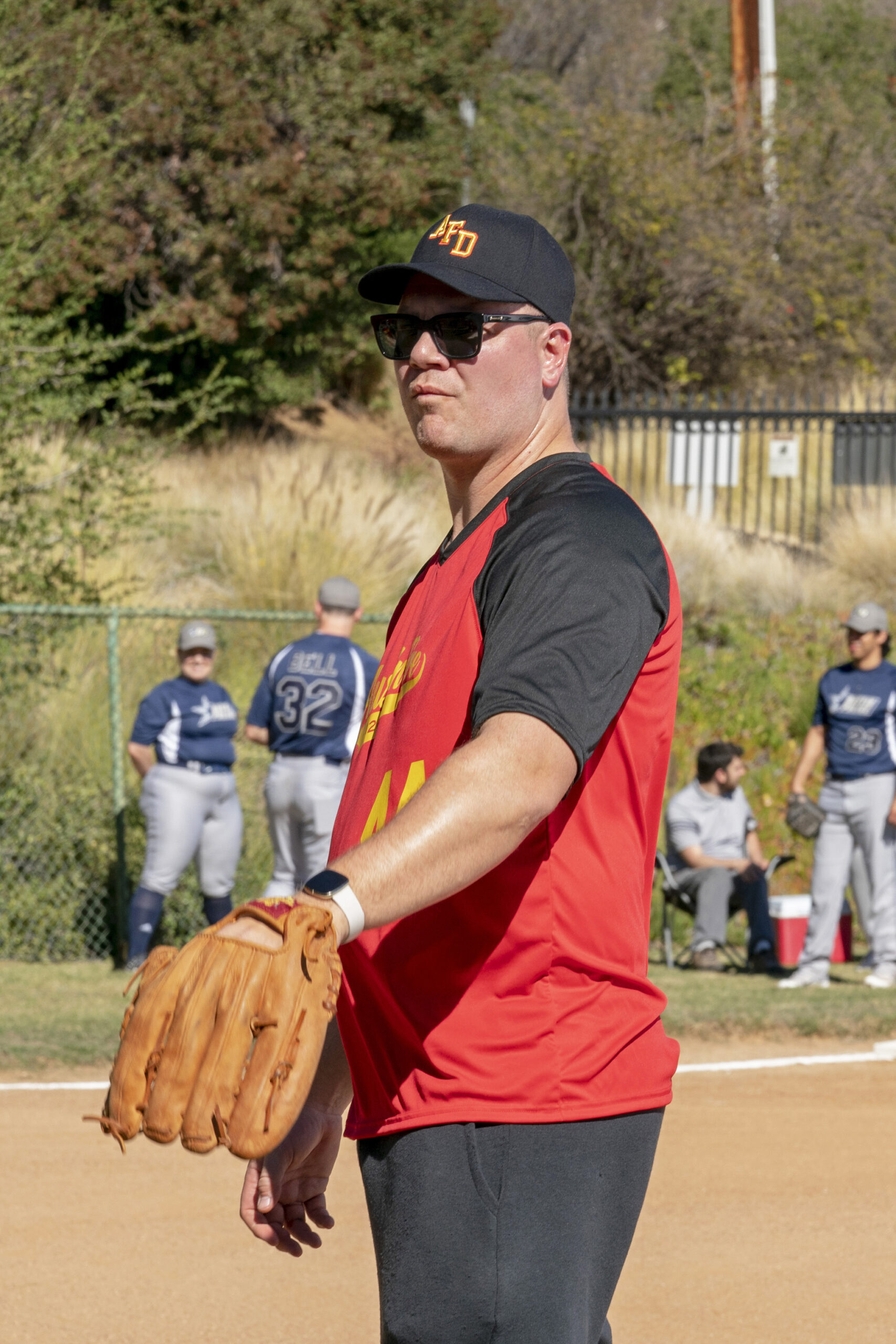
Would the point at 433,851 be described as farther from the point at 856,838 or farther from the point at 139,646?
the point at 139,646

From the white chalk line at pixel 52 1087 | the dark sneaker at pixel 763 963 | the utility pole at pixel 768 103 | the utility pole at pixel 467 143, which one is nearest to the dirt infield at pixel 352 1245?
the white chalk line at pixel 52 1087

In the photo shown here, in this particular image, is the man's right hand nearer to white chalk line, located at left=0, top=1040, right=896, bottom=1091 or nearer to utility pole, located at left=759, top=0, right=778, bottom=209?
white chalk line, located at left=0, top=1040, right=896, bottom=1091

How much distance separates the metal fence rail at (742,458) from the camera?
61.4ft

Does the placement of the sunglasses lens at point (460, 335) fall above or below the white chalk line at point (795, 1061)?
above

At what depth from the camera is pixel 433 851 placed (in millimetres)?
1793

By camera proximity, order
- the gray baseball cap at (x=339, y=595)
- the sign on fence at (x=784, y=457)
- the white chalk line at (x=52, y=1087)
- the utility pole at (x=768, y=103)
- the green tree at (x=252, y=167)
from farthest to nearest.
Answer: the utility pole at (x=768, y=103) < the green tree at (x=252, y=167) < the sign on fence at (x=784, y=457) < the gray baseball cap at (x=339, y=595) < the white chalk line at (x=52, y=1087)

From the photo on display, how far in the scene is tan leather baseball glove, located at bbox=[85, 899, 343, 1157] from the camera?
1844 mm

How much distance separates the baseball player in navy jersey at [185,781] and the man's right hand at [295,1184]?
7044 mm

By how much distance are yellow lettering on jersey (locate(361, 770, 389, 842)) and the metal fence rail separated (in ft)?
53.1

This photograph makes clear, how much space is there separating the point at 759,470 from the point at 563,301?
17.2m

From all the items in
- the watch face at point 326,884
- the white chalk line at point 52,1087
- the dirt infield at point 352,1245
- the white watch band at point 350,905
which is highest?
the watch face at point 326,884

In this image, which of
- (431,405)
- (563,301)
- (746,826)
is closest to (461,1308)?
(431,405)

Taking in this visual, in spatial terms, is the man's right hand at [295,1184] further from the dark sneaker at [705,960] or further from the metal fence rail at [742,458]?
the metal fence rail at [742,458]

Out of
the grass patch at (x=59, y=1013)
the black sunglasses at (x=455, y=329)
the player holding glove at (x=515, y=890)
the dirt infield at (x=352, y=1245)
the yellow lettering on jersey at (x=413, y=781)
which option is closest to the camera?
the player holding glove at (x=515, y=890)
